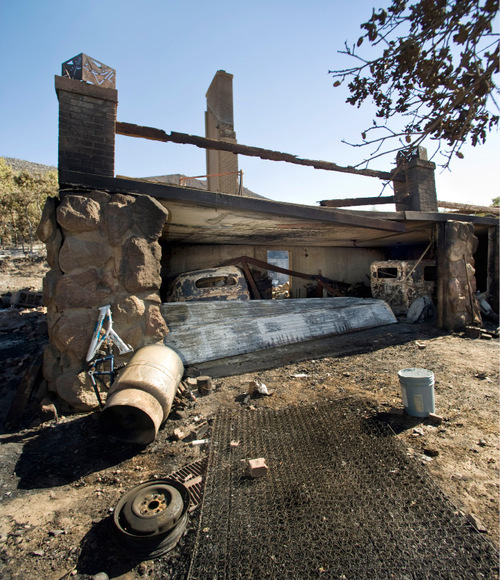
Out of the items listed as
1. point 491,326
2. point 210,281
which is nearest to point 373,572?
point 210,281

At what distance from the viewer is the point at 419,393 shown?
336 cm

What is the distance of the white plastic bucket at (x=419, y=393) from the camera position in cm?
333

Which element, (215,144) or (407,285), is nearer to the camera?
(215,144)

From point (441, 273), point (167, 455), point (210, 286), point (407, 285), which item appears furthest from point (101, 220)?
point (407, 285)

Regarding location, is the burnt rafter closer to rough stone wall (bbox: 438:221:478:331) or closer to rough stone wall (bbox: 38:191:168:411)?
rough stone wall (bbox: 38:191:168:411)

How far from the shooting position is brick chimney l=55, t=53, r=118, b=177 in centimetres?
406

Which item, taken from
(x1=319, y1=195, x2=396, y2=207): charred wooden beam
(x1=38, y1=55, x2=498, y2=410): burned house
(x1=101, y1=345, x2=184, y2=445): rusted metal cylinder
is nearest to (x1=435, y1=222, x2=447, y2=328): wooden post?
(x1=319, y1=195, x2=396, y2=207): charred wooden beam

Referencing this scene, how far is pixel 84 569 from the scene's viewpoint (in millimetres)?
1842

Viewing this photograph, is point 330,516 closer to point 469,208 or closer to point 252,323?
point 252,323

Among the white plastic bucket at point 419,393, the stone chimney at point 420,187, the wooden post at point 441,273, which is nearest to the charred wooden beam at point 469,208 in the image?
the stone chimney at point 420,187

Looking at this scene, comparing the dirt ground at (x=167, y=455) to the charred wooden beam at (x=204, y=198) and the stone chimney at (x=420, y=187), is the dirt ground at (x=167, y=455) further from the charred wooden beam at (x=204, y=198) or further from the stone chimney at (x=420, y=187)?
the stone chimney at (x=420, y=187)

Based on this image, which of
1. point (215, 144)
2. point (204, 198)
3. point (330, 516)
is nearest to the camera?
point (330, 516)

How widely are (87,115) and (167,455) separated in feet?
14.6

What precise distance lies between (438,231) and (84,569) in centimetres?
894
